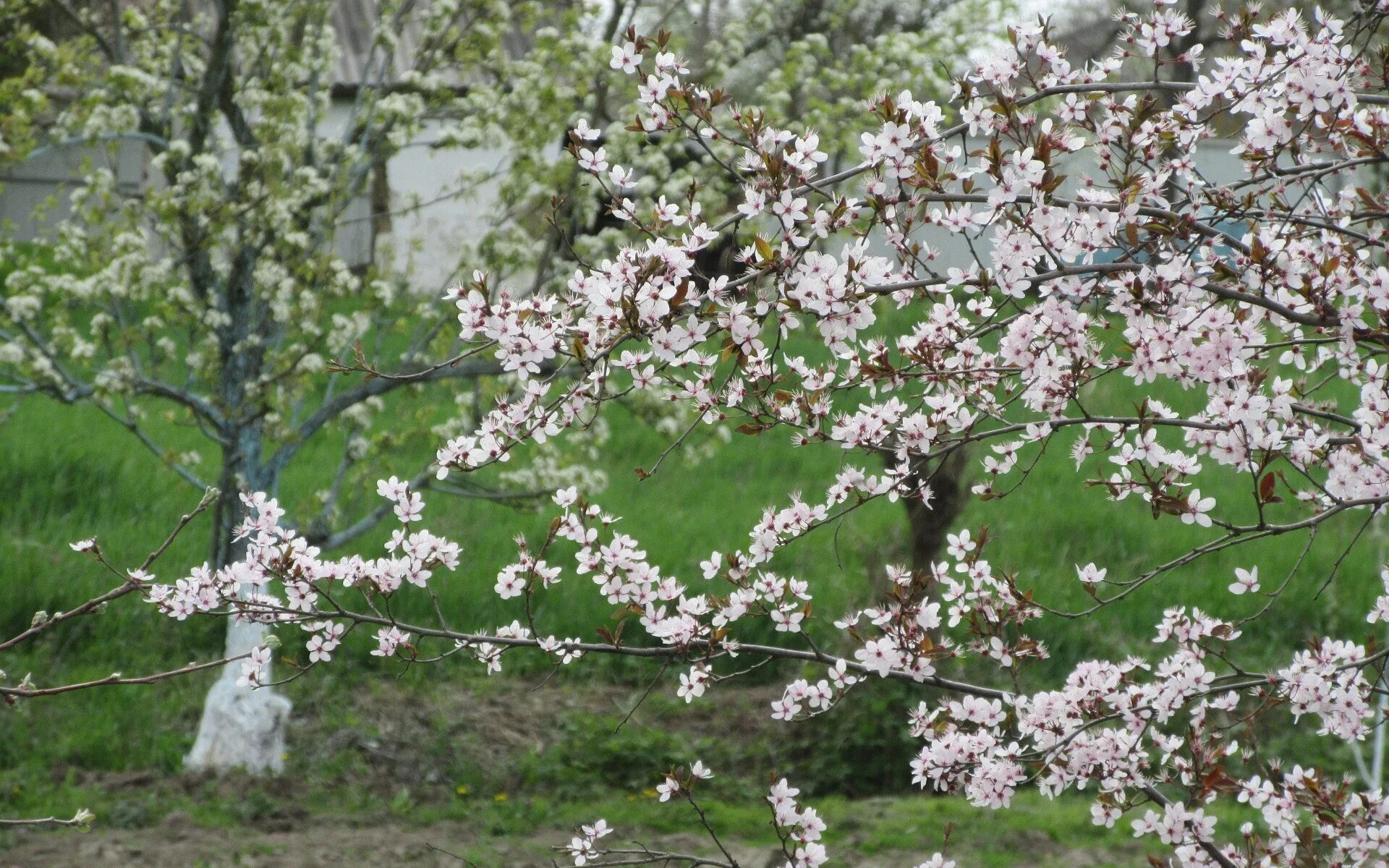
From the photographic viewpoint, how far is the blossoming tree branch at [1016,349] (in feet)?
7.17

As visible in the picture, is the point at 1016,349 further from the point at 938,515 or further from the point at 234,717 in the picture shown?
the point at 234,717

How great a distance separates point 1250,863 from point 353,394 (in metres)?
4.31

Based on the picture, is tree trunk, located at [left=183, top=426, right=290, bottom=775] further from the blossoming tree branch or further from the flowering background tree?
the blossoming tree branch

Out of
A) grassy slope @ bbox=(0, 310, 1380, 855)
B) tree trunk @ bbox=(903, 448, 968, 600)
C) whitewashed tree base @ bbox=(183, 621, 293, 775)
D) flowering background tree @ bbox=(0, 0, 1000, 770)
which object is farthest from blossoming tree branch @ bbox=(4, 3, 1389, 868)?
tree trunk @ bbox=(903, 448, 968, 600)

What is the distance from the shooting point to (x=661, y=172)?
6.48 m

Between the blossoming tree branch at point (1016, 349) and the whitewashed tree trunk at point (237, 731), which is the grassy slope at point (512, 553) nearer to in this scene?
the whitewashed tree trunk at point (237, 731)

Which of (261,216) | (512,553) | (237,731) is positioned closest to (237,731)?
(237,731)

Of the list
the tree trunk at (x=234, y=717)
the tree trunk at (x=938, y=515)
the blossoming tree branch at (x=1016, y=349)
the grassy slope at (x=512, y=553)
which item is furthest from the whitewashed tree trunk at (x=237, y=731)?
the blossoming tree branch at (x=1016, y=349)

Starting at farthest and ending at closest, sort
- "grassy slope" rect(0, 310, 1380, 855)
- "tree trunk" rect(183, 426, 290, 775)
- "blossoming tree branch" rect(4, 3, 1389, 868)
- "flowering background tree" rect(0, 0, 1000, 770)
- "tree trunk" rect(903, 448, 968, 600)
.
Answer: "tree trunk" rect(903, 448, 968, 600), "grassy slope" rect(0, 310, 1380, 855), "tree trunk" rect(183, 426, 290, 775), "flowering background tree" rect(0, 0, 1000, 770), "blossoming tree branch" rect(4, 3, 1389, 868)

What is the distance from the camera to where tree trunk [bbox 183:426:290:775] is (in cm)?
588

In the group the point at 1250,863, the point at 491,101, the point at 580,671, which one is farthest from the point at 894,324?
the point at 1250,863

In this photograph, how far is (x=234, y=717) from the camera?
19.3 feet

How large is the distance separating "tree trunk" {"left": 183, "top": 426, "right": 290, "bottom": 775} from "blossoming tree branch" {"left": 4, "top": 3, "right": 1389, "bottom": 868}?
3.34 metres

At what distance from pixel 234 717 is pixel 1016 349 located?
15.0 ft
